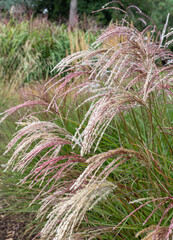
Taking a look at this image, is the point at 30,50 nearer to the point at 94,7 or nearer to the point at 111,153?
the point at 111,153

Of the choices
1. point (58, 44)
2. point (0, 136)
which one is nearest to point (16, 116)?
A: point (0, 136)

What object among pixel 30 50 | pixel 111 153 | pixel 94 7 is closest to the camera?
pixel 111 153

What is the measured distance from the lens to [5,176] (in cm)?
272

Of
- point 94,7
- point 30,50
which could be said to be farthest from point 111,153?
point 94,7

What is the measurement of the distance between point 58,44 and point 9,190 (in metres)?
6.80

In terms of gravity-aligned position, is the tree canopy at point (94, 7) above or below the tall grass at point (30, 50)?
above

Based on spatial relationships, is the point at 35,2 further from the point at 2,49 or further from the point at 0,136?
the point at 0,136

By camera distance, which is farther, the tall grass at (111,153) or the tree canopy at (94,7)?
the tree canopy at (94,7)

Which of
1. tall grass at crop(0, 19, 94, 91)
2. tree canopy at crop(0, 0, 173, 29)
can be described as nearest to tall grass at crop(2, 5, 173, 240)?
tall grass at crop(0, 19, 94, 91)

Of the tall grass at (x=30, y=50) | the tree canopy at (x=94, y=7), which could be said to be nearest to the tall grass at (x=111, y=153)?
the tall grass at (x=30, y=50)

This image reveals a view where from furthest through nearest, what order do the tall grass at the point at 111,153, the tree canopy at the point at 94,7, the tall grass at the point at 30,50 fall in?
the tree canopy at the point at 94,7 < the tall grass at the point at 30,50 < the tall grass at the point at 111,153

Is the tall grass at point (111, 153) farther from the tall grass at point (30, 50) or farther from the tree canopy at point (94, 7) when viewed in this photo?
the tree canopy at point (94, 7)

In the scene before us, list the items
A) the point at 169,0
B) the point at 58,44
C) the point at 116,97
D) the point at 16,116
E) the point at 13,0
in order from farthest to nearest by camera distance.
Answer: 1. the point at 13,0
2. the point at 169,0
3. the point at 58,44
4. the point at 16,116
5. the point at 116,97

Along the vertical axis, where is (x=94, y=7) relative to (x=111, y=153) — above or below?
above
